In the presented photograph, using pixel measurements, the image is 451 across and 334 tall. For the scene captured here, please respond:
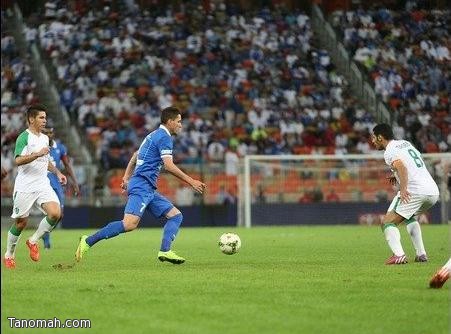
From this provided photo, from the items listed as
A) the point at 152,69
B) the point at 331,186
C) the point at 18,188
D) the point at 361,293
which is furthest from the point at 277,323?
the point at 152,69

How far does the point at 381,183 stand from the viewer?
3291 cm

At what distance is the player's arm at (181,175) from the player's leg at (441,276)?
3.93 meters

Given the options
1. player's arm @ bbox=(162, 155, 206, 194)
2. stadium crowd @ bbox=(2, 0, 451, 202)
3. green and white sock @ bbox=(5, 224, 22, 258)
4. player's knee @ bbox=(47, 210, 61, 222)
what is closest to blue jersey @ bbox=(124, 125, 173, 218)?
player's arm @ bbox=(162, 155, 206, 194)

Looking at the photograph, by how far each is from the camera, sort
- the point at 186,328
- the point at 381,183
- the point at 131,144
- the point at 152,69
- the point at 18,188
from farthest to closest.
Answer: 1. the point at 152,69
2. the point at 131,144
3. the point at 381,183
4. the point at 18,188
5. the point at 186,328

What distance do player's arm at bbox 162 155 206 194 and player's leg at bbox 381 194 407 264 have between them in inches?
107

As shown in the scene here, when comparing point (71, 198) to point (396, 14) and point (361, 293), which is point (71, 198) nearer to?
point (396, 14)

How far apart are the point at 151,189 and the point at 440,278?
5.18 m

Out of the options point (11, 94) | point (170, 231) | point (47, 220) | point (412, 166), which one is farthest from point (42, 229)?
point (11, 94)

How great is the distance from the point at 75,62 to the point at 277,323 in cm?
3156

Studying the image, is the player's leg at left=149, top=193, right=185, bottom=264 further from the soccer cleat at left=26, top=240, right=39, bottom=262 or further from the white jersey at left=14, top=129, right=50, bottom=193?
the soccer cleat at left=26, top=240, right=39, bottom=262

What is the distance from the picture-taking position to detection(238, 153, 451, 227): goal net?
32.8 m

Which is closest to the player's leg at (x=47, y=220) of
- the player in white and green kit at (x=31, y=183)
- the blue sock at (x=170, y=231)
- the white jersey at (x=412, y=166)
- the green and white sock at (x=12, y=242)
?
the player in white and green kit at (x=31, y=183)

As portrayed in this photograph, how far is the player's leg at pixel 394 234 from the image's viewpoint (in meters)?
14.8

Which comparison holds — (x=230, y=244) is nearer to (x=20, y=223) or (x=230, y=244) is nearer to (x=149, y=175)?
(x=149, y=175)
